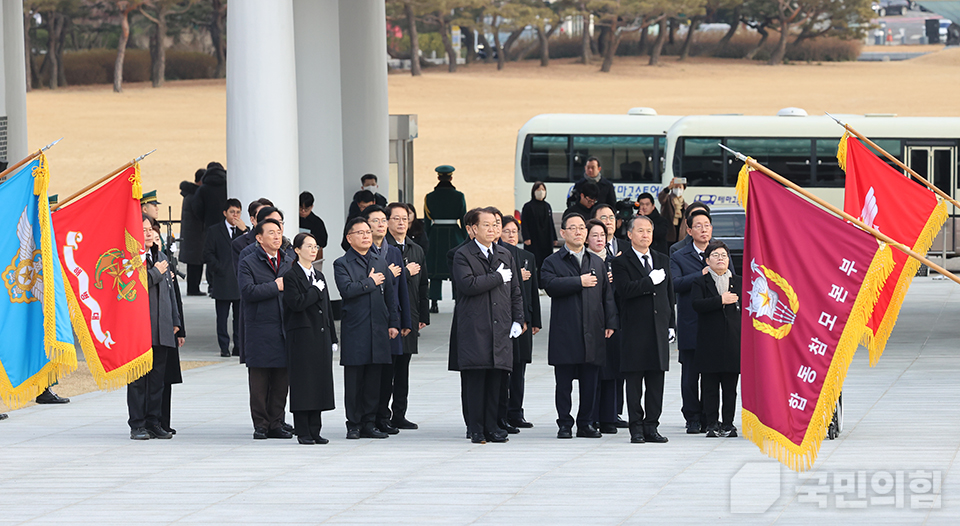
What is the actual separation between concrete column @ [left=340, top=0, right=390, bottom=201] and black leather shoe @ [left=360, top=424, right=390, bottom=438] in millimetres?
11310

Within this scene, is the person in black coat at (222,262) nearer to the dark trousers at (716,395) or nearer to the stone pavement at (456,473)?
the stone pavement at (456,473)

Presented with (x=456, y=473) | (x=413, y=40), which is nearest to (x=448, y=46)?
(x=413, y=40)

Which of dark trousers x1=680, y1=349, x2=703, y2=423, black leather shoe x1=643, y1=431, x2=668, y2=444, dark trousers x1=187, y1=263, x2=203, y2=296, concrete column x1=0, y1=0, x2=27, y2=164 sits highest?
concrete column x1=0, y1=0, x2=27, y2=164

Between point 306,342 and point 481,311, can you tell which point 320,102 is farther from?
point 481,311

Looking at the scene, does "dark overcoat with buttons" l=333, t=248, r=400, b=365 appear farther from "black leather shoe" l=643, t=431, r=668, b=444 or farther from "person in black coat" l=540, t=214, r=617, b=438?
"black leather shoe" l=643, t=431, r=668, b=444

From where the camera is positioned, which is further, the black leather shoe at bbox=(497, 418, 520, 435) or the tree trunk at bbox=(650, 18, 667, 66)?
the tree trunk at bbox=(650, 18, 667, 66)

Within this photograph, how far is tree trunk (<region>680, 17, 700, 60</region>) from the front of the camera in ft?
300

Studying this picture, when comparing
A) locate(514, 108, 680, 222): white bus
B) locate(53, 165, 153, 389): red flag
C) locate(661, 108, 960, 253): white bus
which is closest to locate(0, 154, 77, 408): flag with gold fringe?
locate(53, 165, 153, 389): red flag

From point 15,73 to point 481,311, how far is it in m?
15.4

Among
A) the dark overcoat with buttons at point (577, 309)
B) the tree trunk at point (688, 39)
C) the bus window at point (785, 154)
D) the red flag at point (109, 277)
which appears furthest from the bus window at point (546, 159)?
the tree trunk at point (688, 39)

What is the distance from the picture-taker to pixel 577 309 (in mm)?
10453

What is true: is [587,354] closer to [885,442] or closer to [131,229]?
[885,442]

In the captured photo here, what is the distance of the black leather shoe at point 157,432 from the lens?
1071 cm

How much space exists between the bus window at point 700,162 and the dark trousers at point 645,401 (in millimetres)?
20984
